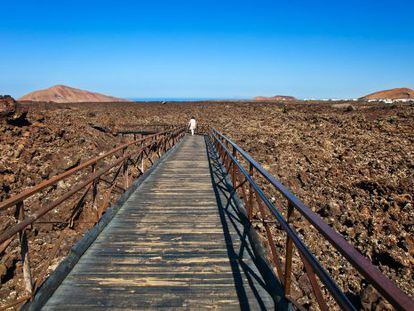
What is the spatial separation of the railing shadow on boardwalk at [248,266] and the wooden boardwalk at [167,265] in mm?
13

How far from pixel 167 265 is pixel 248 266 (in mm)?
1046

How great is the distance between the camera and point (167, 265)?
405cm

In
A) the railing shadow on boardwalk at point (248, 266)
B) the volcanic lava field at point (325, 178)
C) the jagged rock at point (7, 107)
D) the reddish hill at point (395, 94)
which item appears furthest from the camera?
the reddish hill at point (395, 94)

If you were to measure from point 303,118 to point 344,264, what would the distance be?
3109 cm

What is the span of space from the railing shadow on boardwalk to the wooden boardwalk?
0.01 meters

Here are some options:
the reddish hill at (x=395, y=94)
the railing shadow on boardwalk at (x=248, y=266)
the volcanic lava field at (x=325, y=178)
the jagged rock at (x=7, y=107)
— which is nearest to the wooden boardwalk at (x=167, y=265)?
the railing shadow on boardwalk at (x=248, y=266)

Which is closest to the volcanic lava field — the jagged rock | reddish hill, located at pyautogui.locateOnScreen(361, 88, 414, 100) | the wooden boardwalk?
the jagged rock

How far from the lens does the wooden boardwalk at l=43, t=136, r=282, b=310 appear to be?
3285 mm

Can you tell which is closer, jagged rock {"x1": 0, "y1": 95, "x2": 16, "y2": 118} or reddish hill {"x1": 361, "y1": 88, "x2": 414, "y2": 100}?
jagged rock {"x1": 0, "y1": 95, "x2": 16, "y2": 118}

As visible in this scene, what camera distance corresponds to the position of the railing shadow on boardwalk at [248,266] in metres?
3.29

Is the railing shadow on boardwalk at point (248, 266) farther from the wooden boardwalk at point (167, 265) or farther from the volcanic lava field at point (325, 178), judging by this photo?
the volcanic lava field at point (325, 178)

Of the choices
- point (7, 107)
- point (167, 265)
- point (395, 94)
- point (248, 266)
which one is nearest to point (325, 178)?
point (248, 266)

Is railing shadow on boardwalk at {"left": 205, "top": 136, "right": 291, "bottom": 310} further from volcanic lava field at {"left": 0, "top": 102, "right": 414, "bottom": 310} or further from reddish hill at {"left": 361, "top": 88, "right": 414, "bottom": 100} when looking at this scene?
reddish hill at {"left": 361, "top": 88, "right": 414, "bottom": 100}

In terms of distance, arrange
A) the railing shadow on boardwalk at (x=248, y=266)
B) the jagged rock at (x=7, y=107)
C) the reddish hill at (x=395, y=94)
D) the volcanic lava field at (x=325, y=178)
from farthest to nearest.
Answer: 1. the reddish hill at (x=395, y=94)
2. the jagged rock at (x=7, y=107)
3. the volcanic lava field at (x=325, y=178)
4. the railing shadow on boardwalk at (x=248, y=266)
